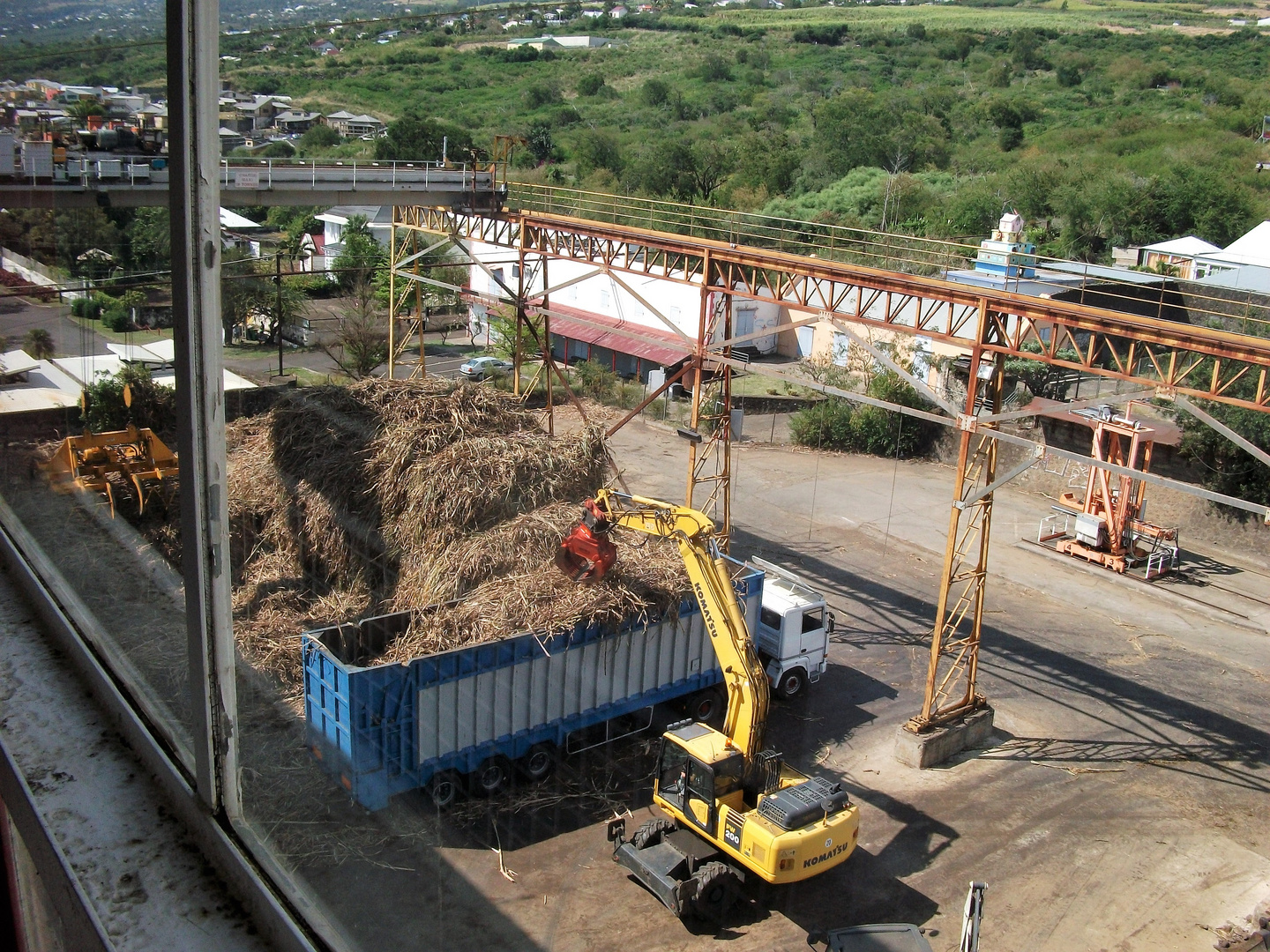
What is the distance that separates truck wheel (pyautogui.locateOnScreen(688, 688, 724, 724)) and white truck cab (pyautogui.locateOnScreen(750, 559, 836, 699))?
770mm

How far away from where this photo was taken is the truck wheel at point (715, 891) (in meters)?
6.23

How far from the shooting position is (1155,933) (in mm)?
6781

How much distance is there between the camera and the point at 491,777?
22.6ft

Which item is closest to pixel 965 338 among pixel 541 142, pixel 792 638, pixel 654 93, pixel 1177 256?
pixel 792 638

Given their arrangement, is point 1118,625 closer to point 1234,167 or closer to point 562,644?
point 562,644

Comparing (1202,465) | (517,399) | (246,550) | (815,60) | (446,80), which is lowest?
(1202,465)

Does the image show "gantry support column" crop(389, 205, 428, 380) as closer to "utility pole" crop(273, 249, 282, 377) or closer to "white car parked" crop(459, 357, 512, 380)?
"white car parked" crop(459, 357, 512, 380)

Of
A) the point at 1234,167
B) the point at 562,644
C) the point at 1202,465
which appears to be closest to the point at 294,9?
the point at 562,644

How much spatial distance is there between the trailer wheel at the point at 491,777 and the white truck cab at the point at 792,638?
10.2 ft

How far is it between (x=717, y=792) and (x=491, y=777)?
4.75 ft

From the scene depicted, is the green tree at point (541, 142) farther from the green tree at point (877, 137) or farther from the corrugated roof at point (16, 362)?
the corrugated roof at point (16, 362)

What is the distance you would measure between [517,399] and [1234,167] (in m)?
31.9

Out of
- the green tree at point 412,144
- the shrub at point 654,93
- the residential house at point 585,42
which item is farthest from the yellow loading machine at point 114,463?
the residential house at point 585,42

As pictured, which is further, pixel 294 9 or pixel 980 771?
pixel 980 771
